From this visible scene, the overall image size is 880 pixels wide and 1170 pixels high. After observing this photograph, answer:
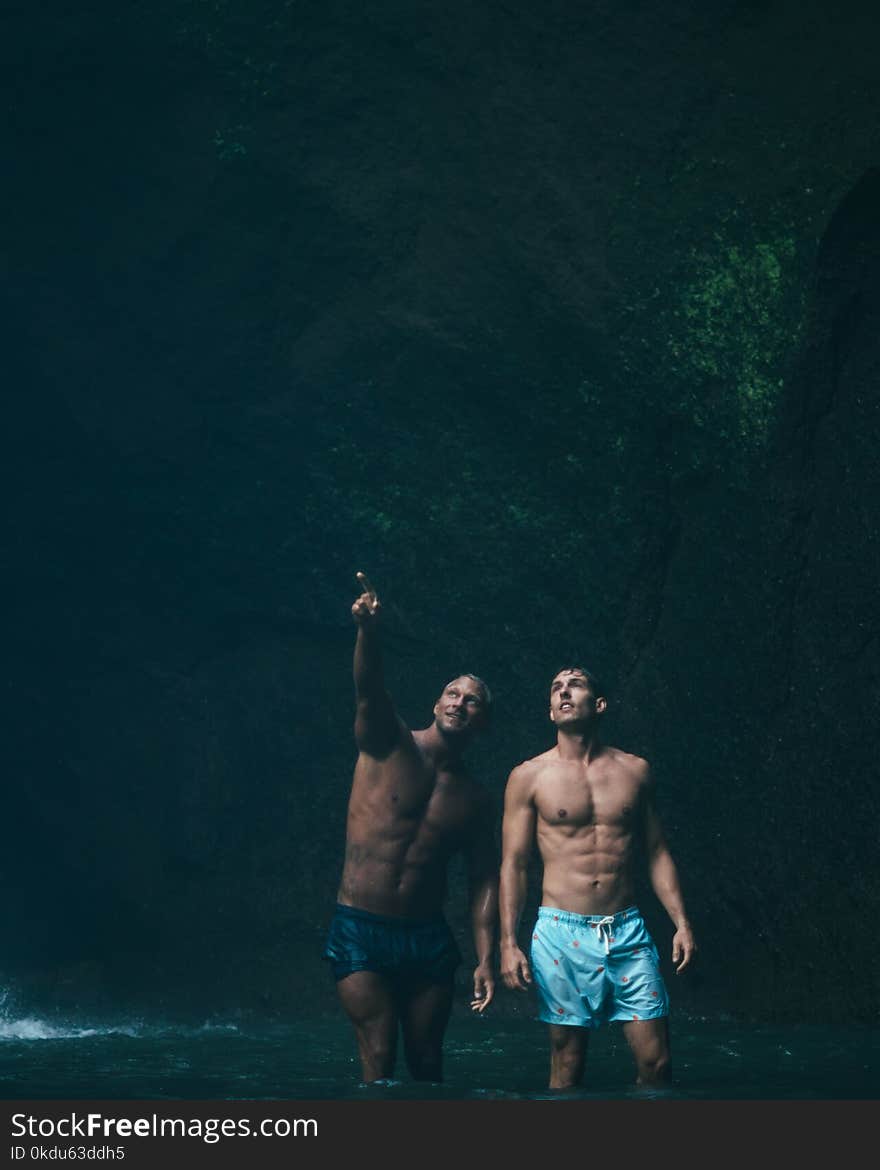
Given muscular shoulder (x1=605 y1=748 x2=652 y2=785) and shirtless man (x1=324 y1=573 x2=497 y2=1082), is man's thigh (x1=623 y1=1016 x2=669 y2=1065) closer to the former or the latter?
shirtless man (x1=324 y1=573 x2=497 y2=1082)

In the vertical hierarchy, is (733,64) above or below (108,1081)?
above

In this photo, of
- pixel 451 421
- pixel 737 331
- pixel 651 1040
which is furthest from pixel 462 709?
pixel 737 331

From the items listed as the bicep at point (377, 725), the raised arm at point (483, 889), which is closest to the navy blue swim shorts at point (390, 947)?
the raised arm at point (483, 889)

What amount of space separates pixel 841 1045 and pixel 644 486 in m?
3.19

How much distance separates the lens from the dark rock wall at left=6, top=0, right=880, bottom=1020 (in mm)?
7762

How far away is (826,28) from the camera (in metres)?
7.78

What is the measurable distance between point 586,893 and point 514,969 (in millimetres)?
396

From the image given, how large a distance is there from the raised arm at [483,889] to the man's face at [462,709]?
36 cm

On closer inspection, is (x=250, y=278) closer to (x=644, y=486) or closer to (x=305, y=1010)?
(x=644, y=486)

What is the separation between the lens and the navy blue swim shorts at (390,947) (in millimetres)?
5547

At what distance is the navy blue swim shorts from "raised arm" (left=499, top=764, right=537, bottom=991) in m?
0.41

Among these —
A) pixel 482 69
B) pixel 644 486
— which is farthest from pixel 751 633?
pixel 482 69

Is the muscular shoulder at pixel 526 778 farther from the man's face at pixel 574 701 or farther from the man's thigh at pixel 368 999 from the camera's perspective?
the man's thigh at pixel 368 999

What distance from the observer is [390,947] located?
558 cm
